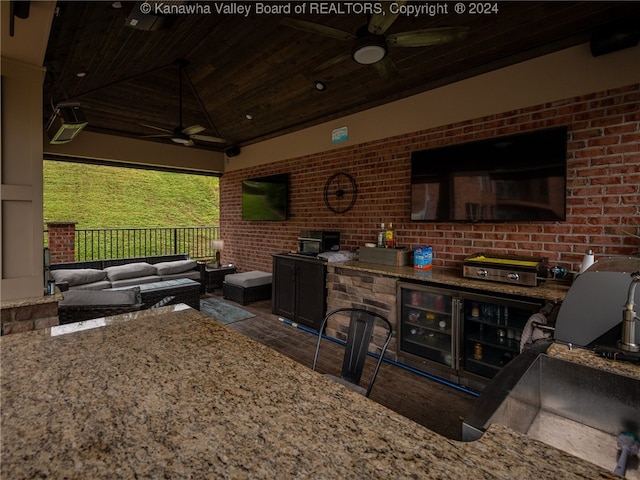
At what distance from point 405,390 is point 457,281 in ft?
3.23

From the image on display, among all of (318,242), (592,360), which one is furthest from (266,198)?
(592,360)

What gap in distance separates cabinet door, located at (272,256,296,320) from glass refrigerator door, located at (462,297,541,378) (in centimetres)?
218

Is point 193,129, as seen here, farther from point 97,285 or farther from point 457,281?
point 457,281

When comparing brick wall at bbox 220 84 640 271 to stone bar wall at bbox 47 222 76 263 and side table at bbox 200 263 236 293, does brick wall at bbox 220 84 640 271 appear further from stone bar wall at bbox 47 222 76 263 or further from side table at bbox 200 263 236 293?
stone bar wall at bbox 47 222 76 263

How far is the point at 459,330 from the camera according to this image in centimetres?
262

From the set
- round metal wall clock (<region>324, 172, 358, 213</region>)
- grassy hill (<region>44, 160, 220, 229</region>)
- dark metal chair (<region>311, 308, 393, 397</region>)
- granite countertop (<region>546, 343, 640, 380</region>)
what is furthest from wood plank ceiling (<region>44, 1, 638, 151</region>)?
grassy hill (<region>44, 160, 220, 229</region>)

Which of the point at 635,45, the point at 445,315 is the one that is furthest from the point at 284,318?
the point at 635,45

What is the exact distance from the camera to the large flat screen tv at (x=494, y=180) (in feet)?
8.48

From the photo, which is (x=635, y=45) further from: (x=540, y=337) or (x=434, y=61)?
(x=540, y=337)

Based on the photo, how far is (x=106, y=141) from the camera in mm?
5379

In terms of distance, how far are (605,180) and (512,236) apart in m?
0.76

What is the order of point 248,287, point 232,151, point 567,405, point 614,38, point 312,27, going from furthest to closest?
point 232,151
point 248,287
point 614,38
point 312,27
point 567,405

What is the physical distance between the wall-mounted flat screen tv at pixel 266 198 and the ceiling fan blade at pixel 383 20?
3.34 m

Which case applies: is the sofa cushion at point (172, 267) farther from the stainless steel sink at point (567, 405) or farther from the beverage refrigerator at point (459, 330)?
the stainless steel sink at point (567, 405)
